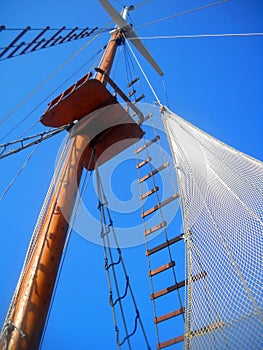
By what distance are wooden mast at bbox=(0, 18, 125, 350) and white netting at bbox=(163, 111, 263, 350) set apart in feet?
5.30

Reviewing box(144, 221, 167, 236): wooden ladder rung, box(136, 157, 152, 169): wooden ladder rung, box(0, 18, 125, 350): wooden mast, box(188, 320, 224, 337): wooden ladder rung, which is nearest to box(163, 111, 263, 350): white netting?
box(188, 320, 224, 337): wooden ladder rung

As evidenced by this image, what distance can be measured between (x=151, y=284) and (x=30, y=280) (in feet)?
9.64

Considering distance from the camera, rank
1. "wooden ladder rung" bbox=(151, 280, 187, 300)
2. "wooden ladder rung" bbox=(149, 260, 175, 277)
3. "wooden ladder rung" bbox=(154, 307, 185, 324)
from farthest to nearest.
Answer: "wooden ladder rung" bbox=(149, 260, 175, 277), "wooden ladder rung" bbox=(151, 280, 187, 300), "wooden ladder rung" bbox=(154, 307, 185, 324)

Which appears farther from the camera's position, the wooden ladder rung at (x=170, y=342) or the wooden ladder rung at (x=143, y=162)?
the wooden ladder rung at (x=143, y=162)

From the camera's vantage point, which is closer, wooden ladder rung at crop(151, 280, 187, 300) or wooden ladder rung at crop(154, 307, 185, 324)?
wooden ladder rung at crop(154, 307, 185, 324)

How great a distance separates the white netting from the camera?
325 cm

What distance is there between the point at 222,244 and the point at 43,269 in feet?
7.88

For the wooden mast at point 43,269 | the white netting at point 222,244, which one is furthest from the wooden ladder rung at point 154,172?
the wooden mast at point 43,269

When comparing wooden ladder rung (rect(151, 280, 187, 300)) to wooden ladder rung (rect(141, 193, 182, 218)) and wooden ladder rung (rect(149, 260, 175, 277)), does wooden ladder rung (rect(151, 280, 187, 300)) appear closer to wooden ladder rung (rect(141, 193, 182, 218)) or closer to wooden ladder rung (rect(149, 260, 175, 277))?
wooden ladder rung (rect(149, 260, 175, 277))

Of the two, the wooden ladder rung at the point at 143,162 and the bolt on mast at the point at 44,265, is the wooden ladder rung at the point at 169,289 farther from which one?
the wooden ladder rung at the point at 143,162

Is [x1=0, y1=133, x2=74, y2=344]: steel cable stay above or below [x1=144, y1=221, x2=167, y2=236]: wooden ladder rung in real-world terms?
below

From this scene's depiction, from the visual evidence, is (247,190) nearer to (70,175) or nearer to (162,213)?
(162,213)

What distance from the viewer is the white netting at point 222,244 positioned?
3.25 m

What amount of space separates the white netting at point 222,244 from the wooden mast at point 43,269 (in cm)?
162
